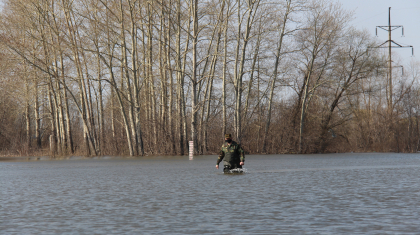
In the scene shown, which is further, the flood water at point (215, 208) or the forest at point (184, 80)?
the forest at point (184, 80)

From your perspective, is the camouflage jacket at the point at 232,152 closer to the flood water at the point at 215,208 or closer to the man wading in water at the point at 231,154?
the man wading in water at the point at 231,154

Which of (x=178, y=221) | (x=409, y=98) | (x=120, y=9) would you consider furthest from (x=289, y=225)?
(x=409, y=98)

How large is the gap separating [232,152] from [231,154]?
0.45 ft

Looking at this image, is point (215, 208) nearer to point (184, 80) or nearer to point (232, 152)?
point (232, 152)

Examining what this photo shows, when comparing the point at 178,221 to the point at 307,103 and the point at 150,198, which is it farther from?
the point at 307,103

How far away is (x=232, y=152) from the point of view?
17703mm

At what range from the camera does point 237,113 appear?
128ft

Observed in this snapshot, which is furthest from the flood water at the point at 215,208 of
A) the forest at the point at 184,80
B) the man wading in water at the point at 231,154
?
the forest at the point at 184,80

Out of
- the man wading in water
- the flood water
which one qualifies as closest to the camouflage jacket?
the man wading in water

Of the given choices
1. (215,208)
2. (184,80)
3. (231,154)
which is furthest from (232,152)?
(184,80)

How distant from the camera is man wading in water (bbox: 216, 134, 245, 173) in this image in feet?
57.8

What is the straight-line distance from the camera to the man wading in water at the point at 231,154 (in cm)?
1762

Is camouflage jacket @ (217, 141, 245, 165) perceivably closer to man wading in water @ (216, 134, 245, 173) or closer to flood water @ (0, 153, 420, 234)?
man wading in water @ (216, 134, 245, 173)

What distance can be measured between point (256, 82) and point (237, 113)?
24.9 feet
